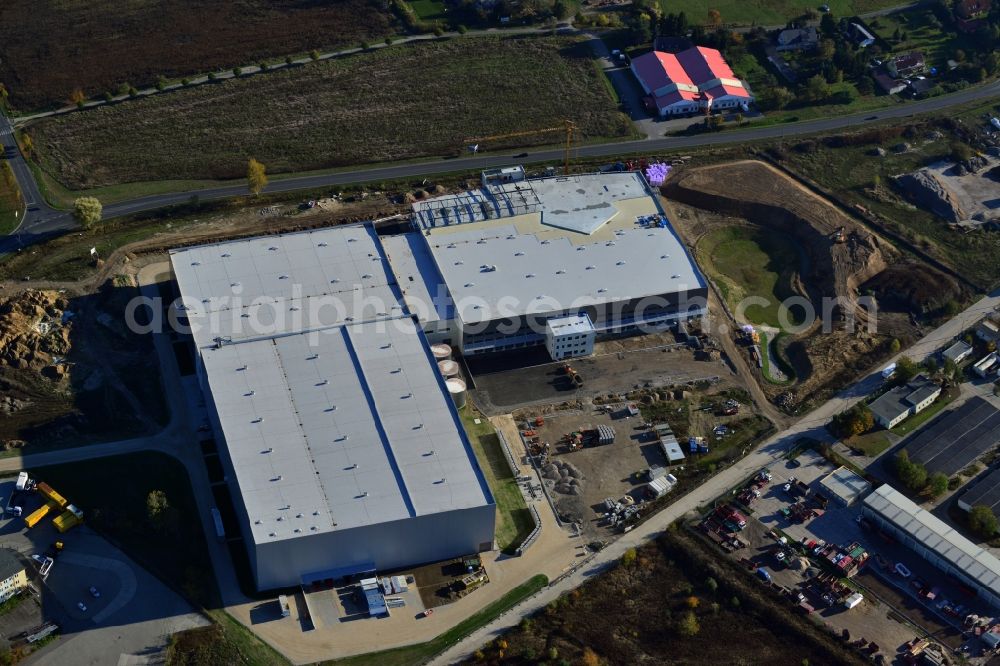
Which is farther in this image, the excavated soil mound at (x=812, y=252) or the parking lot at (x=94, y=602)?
the excavated soil mound at (x=812, y=252)

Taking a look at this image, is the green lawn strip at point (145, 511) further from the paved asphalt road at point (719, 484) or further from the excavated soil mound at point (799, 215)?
the excavated soil mound at point (799, 215)

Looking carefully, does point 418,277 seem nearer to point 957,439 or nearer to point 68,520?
point 68,520

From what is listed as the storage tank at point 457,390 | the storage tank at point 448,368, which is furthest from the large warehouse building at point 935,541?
the storage tank at point 448,368

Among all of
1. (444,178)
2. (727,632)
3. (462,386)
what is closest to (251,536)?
(462,386)

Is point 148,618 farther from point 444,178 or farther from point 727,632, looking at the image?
point 444,178

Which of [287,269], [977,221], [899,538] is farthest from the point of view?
[977,221]

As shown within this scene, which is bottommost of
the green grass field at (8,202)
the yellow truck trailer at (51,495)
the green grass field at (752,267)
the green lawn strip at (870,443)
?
the green lawn strip at (870,443)

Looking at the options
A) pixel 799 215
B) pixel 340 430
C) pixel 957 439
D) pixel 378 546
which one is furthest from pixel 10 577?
pixel 799 215
